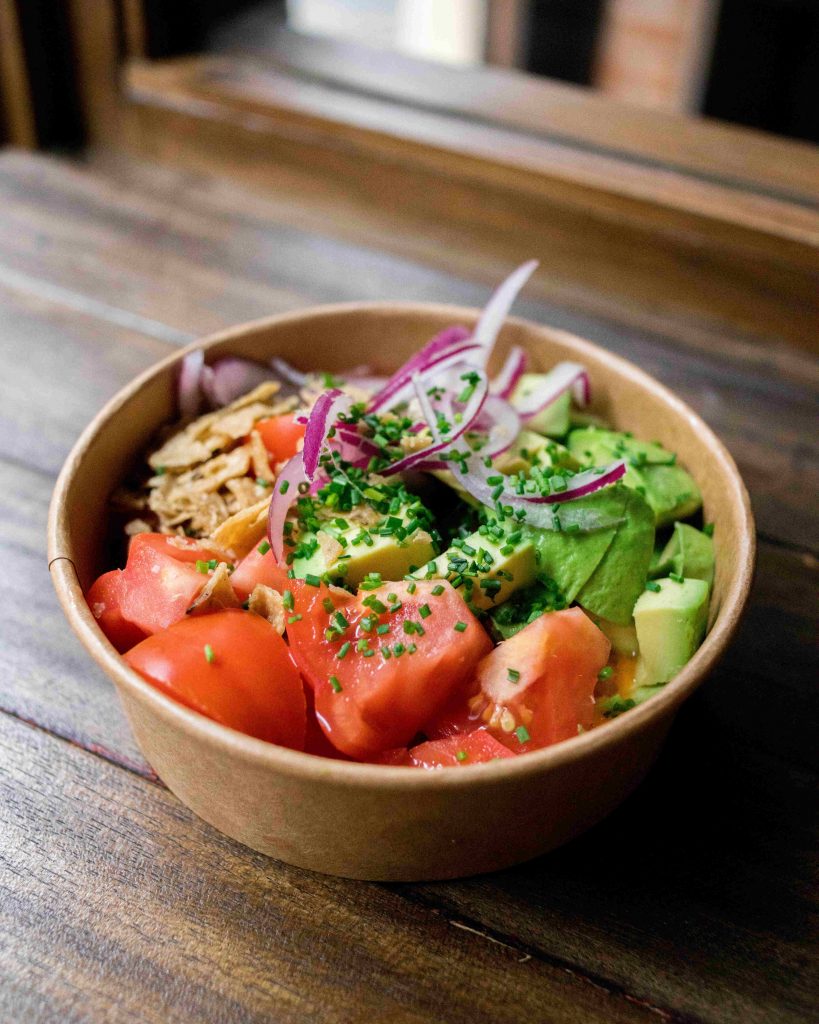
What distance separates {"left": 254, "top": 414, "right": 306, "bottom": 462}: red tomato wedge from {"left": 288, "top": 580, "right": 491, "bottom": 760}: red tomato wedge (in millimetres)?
274

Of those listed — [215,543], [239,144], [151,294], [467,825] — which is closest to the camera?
[467,825]

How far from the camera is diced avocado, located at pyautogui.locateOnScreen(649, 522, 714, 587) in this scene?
118cm

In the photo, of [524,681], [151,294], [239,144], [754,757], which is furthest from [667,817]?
[239,144]

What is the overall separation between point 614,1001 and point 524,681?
314 millimetres

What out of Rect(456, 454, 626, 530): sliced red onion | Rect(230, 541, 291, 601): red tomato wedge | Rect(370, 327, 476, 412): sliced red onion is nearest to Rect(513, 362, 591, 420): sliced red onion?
Rect(370, 327, 476, 412): sliced red onion

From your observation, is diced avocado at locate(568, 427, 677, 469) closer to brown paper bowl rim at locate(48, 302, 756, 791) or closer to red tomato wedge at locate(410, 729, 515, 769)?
brown paper bowl rim at locate(48, 302, 756, 791)

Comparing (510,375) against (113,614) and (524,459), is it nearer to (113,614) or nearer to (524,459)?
(524,459)

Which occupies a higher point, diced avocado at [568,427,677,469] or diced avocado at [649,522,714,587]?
diced avocado at [568,427,677,469]

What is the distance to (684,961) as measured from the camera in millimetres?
1004

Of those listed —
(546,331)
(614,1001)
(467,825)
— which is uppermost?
(546,331)

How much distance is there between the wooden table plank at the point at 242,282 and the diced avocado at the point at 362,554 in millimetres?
678

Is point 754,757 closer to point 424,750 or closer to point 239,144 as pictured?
point 424,750

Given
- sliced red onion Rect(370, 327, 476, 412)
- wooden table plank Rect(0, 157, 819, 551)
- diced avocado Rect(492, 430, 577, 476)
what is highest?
sliced red onion Rect(370, 327, 476, 412)

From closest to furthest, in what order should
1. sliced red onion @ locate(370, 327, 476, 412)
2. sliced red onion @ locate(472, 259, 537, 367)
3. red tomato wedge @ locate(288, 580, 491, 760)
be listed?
red tomato wedge @ locate(288, 580, 491, 760) < sliced red onion @ locate(370, 327, 476, 412) < sliced red onion @ locate(472, 259, 537, 367)
